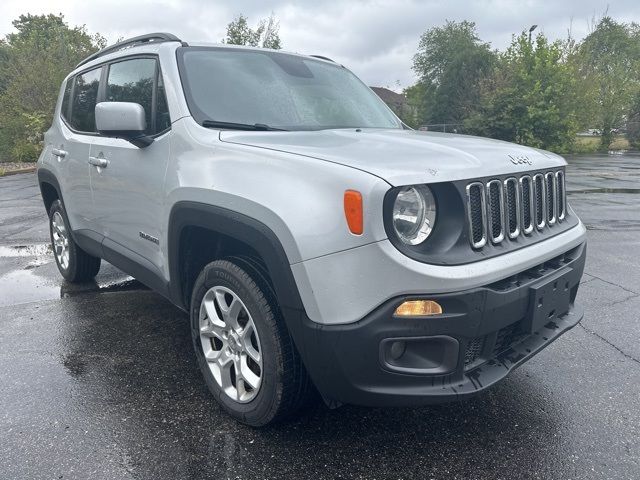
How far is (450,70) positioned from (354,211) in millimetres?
35774

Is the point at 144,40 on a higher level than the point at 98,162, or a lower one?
higher

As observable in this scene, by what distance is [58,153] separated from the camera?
438 centimetres

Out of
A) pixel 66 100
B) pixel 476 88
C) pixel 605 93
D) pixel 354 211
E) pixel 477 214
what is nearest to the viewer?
pixel 354 211

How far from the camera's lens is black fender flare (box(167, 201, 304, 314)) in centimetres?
214

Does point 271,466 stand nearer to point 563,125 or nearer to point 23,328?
point 23,328

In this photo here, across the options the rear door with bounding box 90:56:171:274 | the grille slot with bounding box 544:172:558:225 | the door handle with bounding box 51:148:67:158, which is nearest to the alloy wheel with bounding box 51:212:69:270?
the door handle with bounding box 51:148:67:158

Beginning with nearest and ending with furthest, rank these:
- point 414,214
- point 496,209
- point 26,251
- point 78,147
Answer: point 414,214 < point 496,209 < point 78,147 < point 26,251

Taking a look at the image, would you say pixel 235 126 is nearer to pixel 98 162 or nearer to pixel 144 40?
pixel 98 162

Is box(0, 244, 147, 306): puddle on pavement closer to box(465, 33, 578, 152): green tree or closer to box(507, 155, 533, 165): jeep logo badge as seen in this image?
box(507, 155, 533, 165): jeep logo badge

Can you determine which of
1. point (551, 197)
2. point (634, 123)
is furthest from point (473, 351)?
point (634, 123)

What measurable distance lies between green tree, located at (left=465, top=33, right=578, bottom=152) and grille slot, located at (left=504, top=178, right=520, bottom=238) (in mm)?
24547

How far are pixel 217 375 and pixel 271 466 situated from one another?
61 cm

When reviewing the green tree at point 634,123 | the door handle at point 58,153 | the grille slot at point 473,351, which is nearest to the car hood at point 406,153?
the grille slot at point 473,351

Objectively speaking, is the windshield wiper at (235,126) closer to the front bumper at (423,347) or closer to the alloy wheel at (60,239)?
the front bumper at (423,347)
